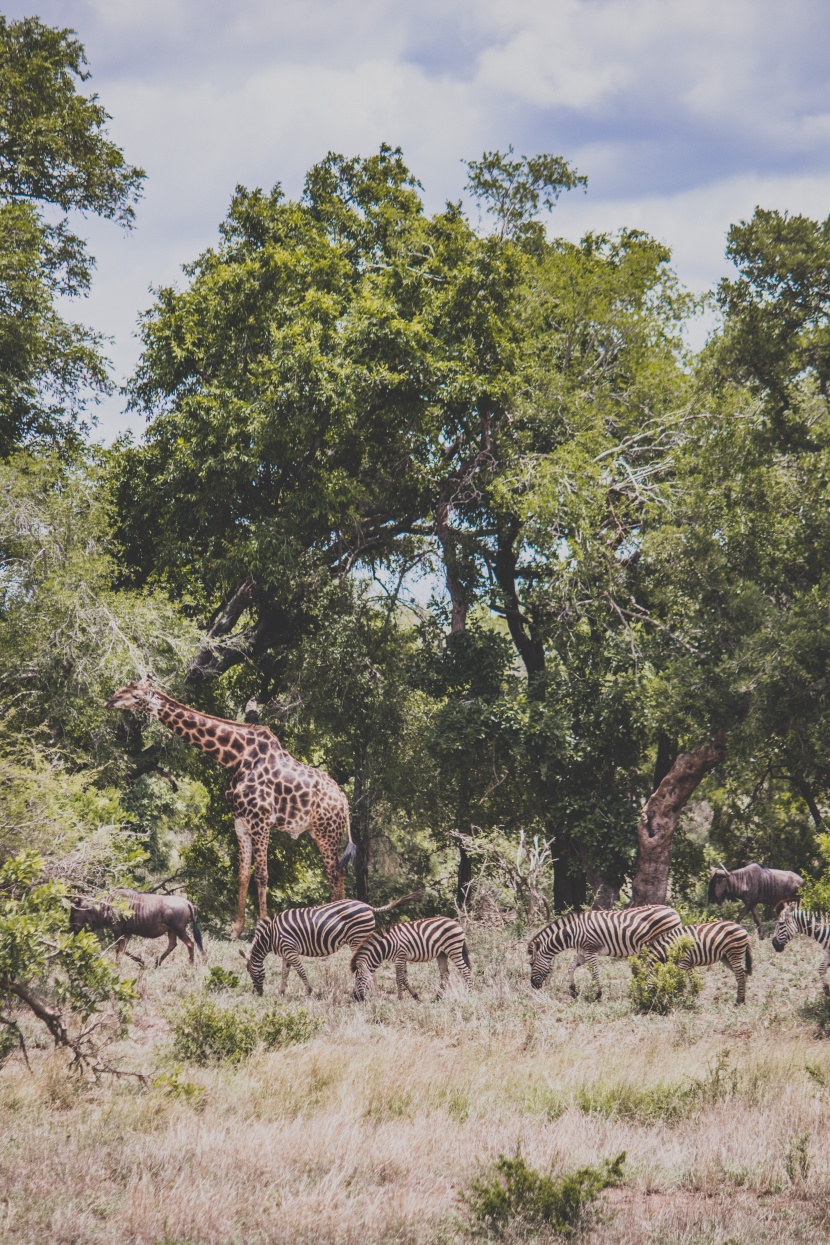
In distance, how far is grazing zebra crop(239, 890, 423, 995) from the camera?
14.4 metres

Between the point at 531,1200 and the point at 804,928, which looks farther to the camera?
the point at 804,928

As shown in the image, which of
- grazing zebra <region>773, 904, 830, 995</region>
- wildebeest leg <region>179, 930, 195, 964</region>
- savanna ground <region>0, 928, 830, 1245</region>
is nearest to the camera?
savanna ground <region>0, 928, 830, 1245</region>

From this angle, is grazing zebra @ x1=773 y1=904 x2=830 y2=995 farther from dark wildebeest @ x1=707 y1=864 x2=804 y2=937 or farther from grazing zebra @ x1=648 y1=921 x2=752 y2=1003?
grazing zebra @ x1=648 y1=921 x2=752 y2=1003

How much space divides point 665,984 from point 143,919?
7.35 m

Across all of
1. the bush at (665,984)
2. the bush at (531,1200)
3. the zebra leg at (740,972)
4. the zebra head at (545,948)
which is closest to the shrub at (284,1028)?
the zebra head at (545,948)

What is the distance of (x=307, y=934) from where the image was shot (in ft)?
47.4

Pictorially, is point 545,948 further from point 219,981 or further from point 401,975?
point 219,981

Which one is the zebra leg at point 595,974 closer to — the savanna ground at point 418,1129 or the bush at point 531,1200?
the savanna ground at point 418,1129

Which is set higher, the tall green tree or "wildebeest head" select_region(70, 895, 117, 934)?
the tall green tree

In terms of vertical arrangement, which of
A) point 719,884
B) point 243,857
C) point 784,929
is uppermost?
point 243,857

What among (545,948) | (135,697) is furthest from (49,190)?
(545,948)

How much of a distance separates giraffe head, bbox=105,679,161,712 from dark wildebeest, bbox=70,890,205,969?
3.50 m

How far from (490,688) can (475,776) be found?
200cm

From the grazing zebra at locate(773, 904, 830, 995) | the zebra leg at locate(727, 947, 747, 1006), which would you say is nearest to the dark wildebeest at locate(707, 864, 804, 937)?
the grazing zebra at locate(773, 904, 830, 995)
